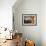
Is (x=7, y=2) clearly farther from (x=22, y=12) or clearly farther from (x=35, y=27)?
(x=35, y=27)

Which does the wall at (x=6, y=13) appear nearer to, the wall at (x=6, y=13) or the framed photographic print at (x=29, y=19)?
the wall at (x=6, y=13)

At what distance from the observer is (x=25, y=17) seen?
6219mm

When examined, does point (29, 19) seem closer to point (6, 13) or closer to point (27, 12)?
point (27, 12)

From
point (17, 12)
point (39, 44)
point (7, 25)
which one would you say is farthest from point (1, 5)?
point (39, 44)

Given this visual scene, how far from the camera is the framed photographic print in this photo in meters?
6.22

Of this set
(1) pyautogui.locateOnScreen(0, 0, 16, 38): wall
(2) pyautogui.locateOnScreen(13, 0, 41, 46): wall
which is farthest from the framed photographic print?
(1) pyautogui.locateOnScreen(0, 0, 16, 38): wall

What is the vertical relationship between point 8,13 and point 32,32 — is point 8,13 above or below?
above

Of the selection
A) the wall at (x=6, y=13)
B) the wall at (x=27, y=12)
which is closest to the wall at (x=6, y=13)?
the wall at (x=6, y=13)

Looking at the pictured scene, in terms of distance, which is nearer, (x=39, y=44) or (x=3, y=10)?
(x=3, y=10)

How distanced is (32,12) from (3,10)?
2003mm

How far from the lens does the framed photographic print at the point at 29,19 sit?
6.22m

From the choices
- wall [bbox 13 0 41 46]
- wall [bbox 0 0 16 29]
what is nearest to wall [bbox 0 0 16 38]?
wall [bbox 0 0 16 29]

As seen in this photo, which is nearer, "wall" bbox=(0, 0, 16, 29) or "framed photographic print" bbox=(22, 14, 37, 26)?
"wall" bbox=(0, 0, 16, 29)

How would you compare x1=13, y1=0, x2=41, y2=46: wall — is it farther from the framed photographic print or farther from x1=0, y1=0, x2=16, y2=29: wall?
x1=0, y1=0, x2=16, y2=29: wall
